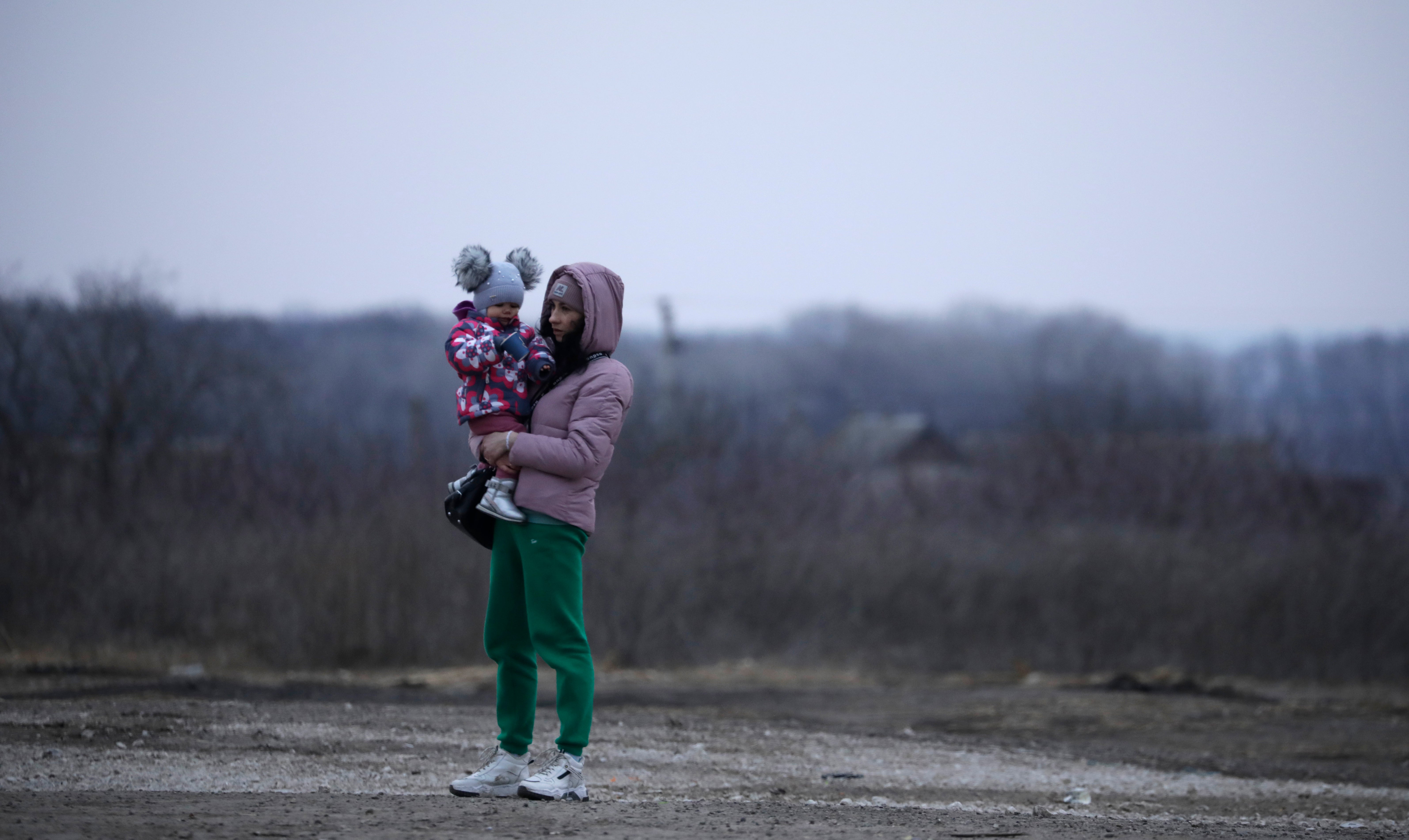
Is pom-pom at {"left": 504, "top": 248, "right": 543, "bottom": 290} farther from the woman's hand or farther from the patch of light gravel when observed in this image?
the patch of light gravel

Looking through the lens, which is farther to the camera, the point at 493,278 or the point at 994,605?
the point at 994,605

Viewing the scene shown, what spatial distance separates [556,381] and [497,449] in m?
0.39

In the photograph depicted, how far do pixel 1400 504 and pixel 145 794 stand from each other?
79.6ft

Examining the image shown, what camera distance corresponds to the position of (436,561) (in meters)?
17.0

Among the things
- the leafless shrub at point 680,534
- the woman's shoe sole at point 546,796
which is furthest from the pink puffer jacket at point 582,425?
the leafless shrub at point 680,534

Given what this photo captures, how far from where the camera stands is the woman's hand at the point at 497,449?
5.00 metres

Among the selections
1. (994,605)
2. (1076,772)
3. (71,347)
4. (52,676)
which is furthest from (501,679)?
(71,347)

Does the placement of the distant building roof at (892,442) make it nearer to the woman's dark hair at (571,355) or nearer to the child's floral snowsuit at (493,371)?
the woman's dark hair at (571,355)

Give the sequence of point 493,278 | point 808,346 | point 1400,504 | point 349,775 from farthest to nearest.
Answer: point 808,346, point 1400,504, point 349,775, point 493,278

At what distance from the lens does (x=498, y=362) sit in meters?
5.01

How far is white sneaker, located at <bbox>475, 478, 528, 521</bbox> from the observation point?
498cm

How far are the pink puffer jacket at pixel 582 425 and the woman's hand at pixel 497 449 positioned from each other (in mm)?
41

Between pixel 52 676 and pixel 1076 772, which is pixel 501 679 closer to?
pixel 1076 772

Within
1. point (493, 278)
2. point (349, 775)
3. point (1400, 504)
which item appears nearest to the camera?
point (493, 278)
